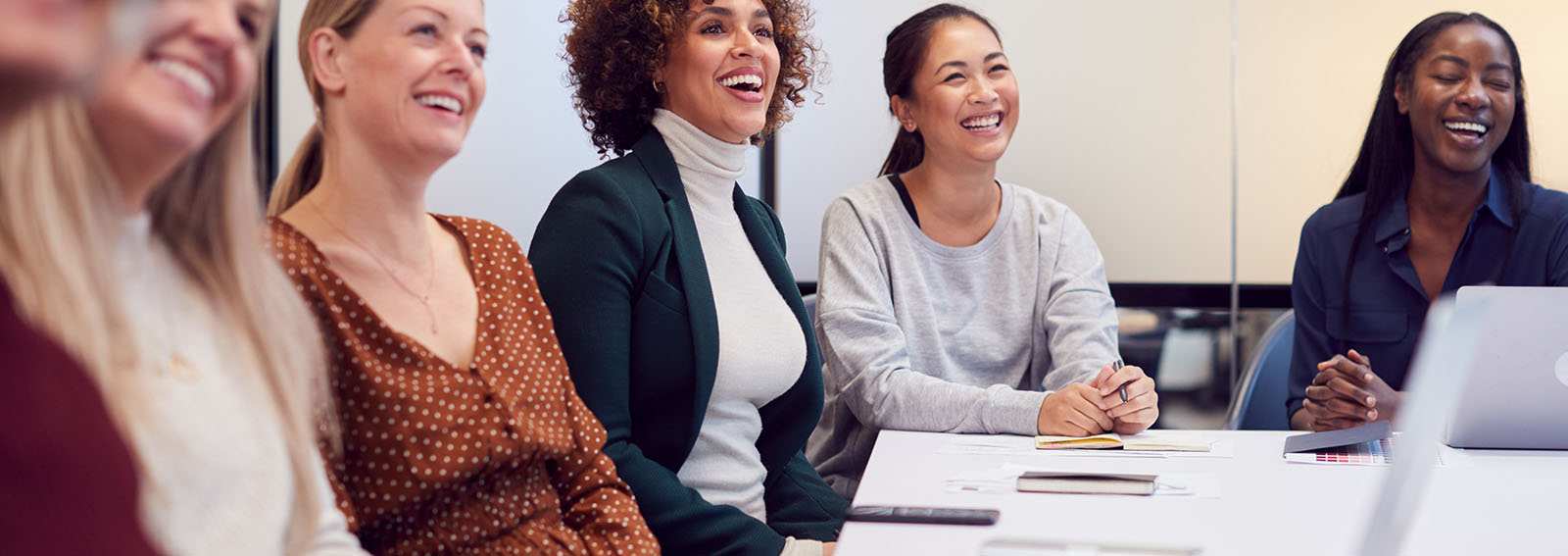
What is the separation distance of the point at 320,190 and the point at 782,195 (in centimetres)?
196

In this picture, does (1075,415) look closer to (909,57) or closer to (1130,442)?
(1130,442)

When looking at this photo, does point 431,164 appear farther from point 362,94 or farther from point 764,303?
point 764,303

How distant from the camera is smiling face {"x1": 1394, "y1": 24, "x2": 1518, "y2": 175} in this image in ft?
8.17

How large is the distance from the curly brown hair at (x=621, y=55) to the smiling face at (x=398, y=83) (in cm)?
62

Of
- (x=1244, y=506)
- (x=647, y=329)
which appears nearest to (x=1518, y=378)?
(x=1244, y=506)

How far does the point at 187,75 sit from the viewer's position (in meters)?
0.74

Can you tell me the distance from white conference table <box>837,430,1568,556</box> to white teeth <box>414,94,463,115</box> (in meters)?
0.68

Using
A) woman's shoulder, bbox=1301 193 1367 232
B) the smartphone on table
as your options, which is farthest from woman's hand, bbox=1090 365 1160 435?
woman's shoulder, bbox=1301 193 1367 232

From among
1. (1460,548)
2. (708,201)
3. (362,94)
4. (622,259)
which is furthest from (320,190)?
(1460,548)

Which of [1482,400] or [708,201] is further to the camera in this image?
[708,201]

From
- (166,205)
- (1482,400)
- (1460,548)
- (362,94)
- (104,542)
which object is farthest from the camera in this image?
(1482,400)

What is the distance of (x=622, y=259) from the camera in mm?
1692

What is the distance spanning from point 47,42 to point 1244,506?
130cm

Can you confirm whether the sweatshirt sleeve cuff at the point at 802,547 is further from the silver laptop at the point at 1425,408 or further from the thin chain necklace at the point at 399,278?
the silver laptop at the point at 1425,408
